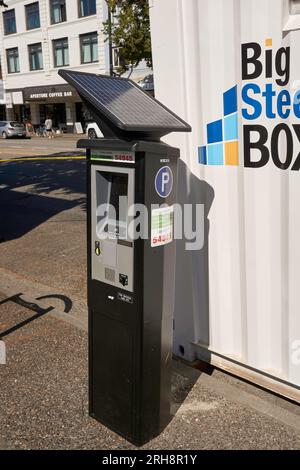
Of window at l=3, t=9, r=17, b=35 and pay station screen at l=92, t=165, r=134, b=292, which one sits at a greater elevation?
window at l=3, t=9, r=17, b=35

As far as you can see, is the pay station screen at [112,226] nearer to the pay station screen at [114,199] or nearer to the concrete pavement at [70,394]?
the pay station screen at [114,199]

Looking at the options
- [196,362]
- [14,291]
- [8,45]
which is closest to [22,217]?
[14,291]

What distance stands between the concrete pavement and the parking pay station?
8.4 inches

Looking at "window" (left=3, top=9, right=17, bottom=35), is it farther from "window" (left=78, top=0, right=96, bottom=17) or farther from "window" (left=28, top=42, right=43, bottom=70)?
"window" (left=78, top=0, right=96, bottom=17)

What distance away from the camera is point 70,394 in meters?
3.40

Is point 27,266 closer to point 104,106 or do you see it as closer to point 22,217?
point 22,217

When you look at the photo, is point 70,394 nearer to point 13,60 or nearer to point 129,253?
point 129,253

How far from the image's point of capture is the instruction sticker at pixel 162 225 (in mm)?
2621

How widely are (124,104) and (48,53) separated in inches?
1589

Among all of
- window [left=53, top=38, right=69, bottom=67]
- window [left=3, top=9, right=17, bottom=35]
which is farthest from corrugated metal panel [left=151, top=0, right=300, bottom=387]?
window [left=3, top=9, right=17, bottom=35]

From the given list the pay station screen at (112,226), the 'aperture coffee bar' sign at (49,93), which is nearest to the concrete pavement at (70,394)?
the pay station screen at (112,226)

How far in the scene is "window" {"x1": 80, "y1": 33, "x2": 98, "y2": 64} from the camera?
3528cm

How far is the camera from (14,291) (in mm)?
5457

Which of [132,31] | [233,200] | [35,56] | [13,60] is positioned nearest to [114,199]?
[233,200]
